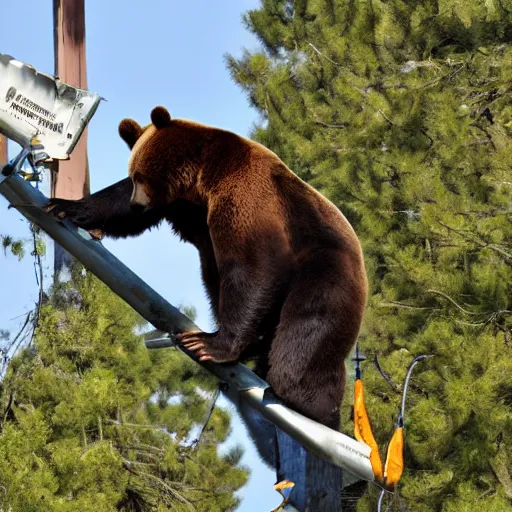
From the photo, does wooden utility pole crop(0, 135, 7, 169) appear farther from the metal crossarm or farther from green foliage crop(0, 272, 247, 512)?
green foliage crop(0, 272, 247, 512)

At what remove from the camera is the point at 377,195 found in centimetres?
775

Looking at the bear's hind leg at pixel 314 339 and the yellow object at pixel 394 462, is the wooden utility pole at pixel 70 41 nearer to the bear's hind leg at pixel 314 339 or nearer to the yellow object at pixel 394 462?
the bear's hind leg at pixel 314 339

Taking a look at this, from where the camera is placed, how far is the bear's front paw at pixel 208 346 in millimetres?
2457

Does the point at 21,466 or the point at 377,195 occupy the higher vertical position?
the point at 377,195

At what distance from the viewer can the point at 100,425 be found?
674 centimetres

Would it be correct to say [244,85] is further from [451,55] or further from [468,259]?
[468,259]

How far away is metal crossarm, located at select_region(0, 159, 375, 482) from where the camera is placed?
2.25 metres

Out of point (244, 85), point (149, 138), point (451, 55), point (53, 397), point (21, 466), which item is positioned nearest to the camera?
point (149, 138)

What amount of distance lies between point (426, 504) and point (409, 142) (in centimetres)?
311

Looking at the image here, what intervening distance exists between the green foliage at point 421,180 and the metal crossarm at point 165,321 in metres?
2.94

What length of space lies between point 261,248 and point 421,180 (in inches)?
193

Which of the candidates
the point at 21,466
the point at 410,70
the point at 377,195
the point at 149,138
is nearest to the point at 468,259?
Answer: the point at 377,195

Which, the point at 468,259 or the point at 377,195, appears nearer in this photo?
the point at 468,259

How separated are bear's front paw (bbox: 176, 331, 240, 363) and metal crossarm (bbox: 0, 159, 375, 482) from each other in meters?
0.02
